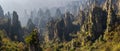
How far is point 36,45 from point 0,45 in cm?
4131

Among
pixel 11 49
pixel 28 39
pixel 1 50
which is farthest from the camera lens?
pixel 11 49

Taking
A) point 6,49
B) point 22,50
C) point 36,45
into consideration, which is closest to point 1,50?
point 6,49

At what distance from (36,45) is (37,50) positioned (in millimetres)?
2193

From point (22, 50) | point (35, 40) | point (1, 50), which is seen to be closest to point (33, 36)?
point (35, 40)

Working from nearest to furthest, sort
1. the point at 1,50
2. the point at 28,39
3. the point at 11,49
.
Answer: the point at 28,39 → the point at 1,50 → the point at 11,49

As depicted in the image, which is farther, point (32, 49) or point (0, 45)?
point (0, 45)

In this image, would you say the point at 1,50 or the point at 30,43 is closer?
the point at 30,43

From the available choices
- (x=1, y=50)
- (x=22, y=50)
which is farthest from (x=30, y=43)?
(x=22, y=50)

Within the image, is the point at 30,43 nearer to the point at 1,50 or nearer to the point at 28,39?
the point at 28,39

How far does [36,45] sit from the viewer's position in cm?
14388

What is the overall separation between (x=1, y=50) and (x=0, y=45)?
1103 centimetres

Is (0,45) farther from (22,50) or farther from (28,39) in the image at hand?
(28,39)

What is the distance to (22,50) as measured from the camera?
187 meters

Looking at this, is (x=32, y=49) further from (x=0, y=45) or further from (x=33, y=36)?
(x=0, y=45)
